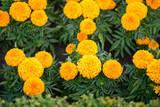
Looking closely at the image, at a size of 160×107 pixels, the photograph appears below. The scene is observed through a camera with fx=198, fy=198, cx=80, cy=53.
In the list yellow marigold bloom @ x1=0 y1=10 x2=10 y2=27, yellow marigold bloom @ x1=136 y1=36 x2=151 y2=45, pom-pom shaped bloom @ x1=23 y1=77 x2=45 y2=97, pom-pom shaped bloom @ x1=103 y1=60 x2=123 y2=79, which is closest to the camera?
pom-pom shaped bloom @ x1=23 y1=77 x2=45 y2=97

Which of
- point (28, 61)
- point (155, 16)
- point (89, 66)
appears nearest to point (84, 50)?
point (89, 66)

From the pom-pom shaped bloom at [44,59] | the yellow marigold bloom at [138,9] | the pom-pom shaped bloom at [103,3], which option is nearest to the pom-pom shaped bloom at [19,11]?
the pom-pom shaped bloom at [44,59]

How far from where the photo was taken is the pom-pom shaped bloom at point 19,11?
3566mm

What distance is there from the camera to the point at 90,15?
375 cm

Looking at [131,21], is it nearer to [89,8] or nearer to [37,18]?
[89,8]

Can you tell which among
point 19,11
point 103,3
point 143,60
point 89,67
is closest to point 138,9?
point 103,3

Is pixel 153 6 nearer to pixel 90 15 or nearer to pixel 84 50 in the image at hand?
pixel 90 15

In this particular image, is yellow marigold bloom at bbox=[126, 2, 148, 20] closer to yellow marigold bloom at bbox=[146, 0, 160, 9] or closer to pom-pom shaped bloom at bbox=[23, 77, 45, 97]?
yellow marigold bloom at bbox=[146, 0, 160, 9]

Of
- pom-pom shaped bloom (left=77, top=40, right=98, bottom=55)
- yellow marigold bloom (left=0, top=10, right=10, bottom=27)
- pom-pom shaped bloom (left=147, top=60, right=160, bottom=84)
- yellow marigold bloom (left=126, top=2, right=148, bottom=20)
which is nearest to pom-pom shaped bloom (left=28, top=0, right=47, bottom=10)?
yellow marigold bloom (left=0, top=10, right=10, bottom=27)

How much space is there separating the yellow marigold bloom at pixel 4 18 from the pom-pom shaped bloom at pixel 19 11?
16 centimetres

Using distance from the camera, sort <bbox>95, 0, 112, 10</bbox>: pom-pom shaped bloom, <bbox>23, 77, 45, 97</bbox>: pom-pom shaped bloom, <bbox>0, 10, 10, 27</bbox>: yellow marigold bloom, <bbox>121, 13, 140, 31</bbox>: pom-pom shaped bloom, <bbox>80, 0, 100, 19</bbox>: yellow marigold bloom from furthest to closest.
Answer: <bbox>95, 0, 112, 10</bbox>: pom-pom shaped bloom < <bbox>80, 0, 100, 19</bbox>: yellow marigold bloom < <bbox>0, 10, 10, 27</bbox>: yellow marigold bloom < <bbox>121, 13, 140, 31</bbox>: pom-pom shaped bloom < <bbox>23, 77, 45, 97</bbox>: pom-pom shaped bloom

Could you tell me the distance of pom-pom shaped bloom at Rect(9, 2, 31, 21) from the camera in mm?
3566

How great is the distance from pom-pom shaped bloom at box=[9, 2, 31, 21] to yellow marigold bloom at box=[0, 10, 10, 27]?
16cm

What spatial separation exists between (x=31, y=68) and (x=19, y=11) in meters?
1.27
